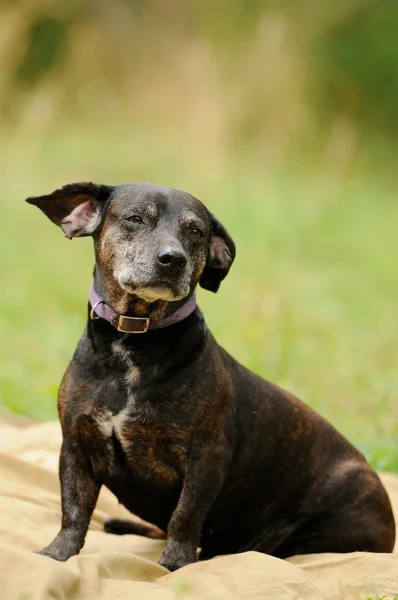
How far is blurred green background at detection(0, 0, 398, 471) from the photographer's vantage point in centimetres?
985

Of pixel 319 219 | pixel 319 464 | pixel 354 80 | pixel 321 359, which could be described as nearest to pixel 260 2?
pixel 354 80

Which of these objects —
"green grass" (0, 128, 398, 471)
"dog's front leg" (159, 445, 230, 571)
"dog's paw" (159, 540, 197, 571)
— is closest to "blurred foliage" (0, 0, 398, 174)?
"green grass" (0, 128, 398, 471)

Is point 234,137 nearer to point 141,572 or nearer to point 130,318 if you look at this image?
point 130,318

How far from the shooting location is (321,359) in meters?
8.23

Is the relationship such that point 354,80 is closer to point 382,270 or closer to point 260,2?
point 260,2

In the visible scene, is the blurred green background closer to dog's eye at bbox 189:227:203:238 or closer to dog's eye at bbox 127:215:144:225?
dog's eye at bbox 189:227:203:238

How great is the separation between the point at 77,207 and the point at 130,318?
21.3 inches

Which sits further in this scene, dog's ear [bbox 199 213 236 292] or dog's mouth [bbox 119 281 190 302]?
dog's ear [bbox 199 213 236 292]

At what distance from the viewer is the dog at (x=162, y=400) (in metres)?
3.64

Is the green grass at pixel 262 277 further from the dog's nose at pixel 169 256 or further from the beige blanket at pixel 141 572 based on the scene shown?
the dog's nose at pixel 169 256

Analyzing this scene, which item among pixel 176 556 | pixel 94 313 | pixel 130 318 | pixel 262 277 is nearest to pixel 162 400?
pixel 130 318

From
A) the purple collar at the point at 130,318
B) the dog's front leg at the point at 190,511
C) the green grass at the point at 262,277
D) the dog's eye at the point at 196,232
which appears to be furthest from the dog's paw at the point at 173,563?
the green grass at the point at 262,277

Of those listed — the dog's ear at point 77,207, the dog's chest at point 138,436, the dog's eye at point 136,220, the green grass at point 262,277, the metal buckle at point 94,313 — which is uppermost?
the dog's eye at point 136,220

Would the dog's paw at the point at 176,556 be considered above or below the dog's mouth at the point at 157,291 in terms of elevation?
below
